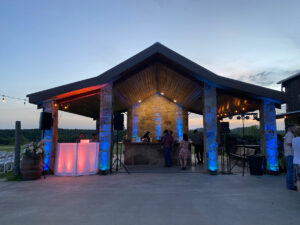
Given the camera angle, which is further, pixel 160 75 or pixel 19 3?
pixel 160 75

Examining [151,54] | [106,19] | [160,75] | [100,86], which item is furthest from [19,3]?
[160,75]

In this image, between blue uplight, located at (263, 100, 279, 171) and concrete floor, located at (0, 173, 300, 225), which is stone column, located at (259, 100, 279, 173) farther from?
concrete floor, located at (0, 173, 300, 225)

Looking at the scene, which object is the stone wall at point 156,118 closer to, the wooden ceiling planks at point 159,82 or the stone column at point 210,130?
the wooden ceiling planks at point 159,82

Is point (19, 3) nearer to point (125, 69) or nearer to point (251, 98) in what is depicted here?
point (125, 69)

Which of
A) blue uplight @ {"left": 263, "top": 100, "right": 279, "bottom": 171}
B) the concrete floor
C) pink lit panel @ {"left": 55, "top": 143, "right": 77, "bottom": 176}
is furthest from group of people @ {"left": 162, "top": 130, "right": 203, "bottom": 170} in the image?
pink lit panel @ {"left": 55, "top": 143, "right": 77, "bottom": 176}

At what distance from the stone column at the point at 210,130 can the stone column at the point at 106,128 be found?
376cm

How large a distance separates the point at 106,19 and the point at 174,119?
791 centimetres

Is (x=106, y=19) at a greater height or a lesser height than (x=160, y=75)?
greater

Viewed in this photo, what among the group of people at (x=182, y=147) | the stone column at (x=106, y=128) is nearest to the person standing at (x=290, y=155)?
the group of people at (x=182, y=147)

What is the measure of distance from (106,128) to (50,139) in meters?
2.22

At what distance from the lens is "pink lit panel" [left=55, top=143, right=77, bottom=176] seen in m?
6.84

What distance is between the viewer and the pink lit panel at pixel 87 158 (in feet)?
22.6

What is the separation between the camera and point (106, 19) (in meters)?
10.5

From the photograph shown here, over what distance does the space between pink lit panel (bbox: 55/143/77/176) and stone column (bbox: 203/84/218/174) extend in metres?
5.10
